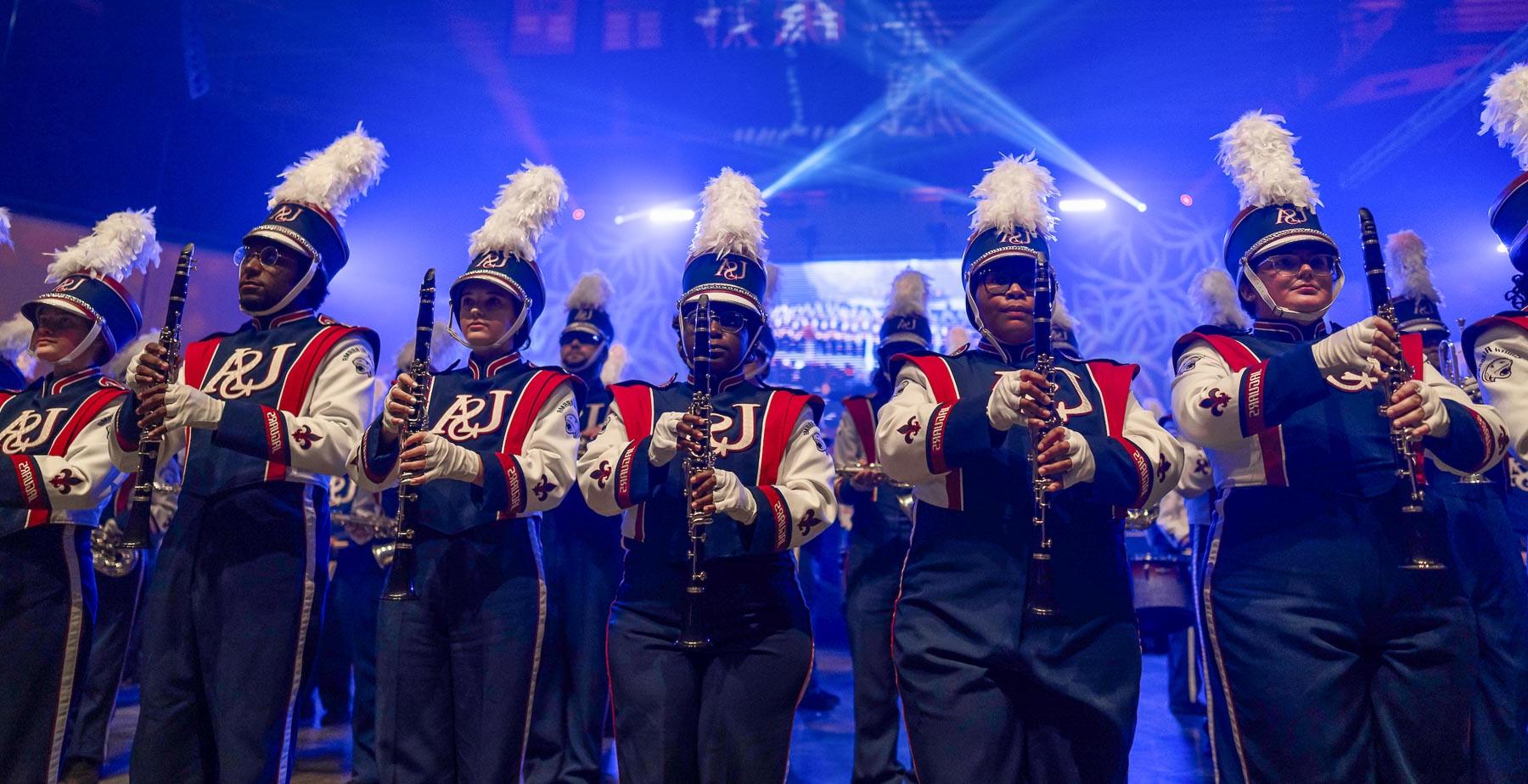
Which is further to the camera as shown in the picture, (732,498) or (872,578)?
(872,578)

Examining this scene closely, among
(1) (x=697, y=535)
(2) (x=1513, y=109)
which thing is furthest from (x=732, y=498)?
(2) (x=1513, y=109)

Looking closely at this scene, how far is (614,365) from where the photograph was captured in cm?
850

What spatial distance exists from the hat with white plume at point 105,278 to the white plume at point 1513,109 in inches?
240

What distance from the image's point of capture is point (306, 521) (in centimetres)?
346

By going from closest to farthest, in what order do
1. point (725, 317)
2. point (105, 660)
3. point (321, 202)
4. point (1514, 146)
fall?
point (1514, 146) < point (725, 317) < point (321, 202) < point (105, 660)

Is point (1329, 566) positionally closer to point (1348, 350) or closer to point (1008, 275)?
point (1348, 350)

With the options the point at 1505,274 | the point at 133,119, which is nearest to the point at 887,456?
the point at 133,119

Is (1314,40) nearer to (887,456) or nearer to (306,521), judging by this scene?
(887,456)

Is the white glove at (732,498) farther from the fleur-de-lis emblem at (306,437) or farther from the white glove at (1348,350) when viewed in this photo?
the white glove at (1348,350)

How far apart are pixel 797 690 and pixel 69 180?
29.9 ft

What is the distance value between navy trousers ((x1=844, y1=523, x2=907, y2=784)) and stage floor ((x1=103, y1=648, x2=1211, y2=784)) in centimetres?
51

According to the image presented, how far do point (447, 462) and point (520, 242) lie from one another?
53.1 inches

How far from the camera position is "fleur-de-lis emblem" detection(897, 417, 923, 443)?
2.84 m

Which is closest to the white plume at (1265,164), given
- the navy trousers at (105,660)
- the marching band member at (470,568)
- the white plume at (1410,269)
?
the white plume at (1410,269)
